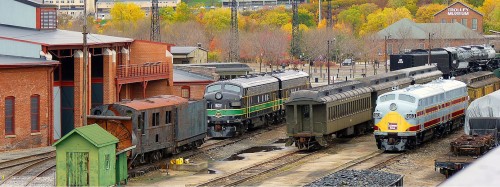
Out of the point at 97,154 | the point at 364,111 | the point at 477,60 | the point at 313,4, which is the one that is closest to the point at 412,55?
the point at 477,60

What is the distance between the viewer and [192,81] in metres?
56.9

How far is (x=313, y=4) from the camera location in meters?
198

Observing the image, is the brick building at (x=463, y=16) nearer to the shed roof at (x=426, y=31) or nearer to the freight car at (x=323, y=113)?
the shed roof at (x=426, y=31)

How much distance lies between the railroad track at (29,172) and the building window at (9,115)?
4.79 meters

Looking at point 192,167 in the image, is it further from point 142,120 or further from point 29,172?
point 29,172

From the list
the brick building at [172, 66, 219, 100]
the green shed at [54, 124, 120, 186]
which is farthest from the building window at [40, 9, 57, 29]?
the green shed at [54, 124, 120, 186]

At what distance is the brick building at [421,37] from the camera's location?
393 ft

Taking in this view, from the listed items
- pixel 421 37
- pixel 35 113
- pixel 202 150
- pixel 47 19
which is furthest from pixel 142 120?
pixel 421 37

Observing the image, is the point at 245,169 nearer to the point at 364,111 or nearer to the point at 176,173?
the point at 176,173

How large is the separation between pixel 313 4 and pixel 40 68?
16037cm

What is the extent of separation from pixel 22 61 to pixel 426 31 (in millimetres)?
94748

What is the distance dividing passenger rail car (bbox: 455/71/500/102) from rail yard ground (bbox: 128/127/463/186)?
6.39 metres

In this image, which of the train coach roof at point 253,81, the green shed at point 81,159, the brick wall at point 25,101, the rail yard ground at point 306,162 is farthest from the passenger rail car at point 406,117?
the brick wall at point 25,101

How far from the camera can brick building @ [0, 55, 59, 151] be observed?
1531 inches
